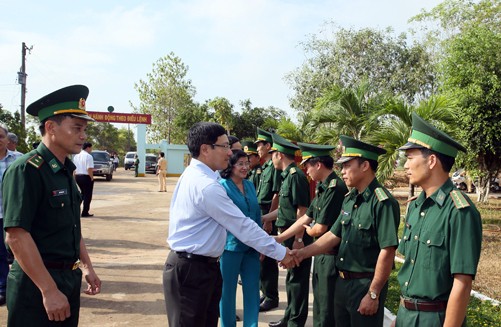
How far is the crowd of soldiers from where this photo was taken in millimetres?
2330

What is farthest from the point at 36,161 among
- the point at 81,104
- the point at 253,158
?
the point at 253,158

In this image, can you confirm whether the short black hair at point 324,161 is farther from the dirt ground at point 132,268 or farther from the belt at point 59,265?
the belt at point 59,265

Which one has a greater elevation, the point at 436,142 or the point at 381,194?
the point at 436,142

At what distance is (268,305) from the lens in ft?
17.8

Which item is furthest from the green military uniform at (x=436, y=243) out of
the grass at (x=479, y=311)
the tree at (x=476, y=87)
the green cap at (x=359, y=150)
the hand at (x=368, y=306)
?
the tree at (x=476, y=87)

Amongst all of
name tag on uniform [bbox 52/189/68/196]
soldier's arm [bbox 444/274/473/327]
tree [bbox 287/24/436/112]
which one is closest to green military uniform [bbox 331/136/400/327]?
soldier's arm [bbox 444/274/473/327]

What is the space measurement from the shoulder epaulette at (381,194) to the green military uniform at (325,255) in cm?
64

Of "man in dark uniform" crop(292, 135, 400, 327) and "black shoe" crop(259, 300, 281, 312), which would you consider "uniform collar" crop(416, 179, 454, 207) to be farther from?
"black shoe" crop(259, 300, 281, 312)

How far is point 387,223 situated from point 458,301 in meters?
0.90

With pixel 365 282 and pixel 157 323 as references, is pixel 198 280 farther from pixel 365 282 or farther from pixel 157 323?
pixel 157 323

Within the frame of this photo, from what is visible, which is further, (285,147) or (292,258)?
(285,147)

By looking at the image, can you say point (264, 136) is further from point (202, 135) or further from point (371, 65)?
point (371, 65)

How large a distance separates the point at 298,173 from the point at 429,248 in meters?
2.81

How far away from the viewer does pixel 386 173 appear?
8.45 meters
